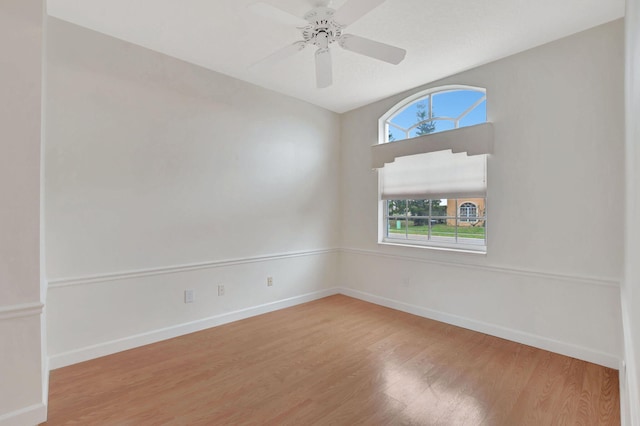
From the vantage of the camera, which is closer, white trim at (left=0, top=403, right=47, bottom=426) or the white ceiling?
white trim at (left=0, top=403, right=47, bottom=426)

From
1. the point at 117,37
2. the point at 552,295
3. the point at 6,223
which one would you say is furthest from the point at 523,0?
the point at 6,223

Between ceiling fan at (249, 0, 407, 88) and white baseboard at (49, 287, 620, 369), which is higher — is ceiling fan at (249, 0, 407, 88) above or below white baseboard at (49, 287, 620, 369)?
above

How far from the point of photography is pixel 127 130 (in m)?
2.61

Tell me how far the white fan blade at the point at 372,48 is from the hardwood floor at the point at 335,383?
2359mm

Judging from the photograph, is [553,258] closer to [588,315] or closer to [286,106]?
[588,315]

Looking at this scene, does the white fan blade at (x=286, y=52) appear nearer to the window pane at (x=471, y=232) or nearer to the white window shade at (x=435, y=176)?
the white window shade at (x=435, y=176)

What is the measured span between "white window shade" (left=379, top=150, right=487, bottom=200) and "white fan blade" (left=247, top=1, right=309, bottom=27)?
87.7 inches

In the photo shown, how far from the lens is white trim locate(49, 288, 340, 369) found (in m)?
2.35

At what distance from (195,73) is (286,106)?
3.82 feet

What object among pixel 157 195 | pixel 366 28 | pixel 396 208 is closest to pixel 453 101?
pixel 396 208

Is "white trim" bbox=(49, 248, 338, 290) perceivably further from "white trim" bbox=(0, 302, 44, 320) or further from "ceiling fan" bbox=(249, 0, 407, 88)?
"ceiling fan" bbox=(249, 0, 407, 88)

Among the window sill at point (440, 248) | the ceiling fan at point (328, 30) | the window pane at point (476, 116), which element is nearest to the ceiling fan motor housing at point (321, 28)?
the ceiling fan at point (328, 30)

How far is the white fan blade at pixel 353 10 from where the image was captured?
5.41 ft

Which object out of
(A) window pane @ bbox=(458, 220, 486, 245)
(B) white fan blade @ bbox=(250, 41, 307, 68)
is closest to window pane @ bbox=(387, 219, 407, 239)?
(A) window pane @ bbox=(458, 220, 486, 245)
